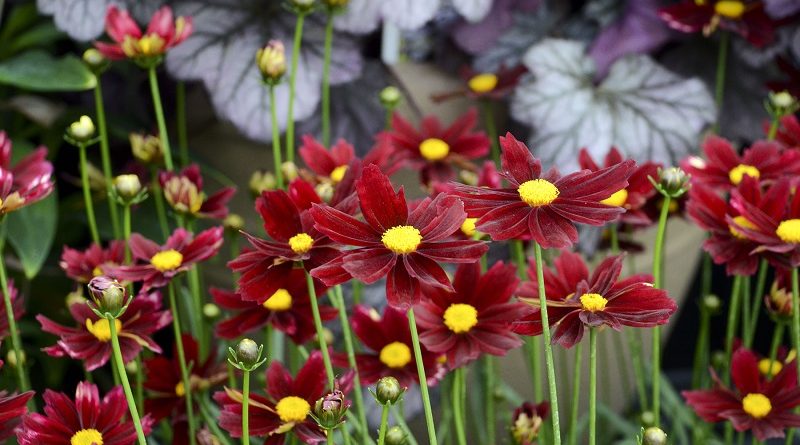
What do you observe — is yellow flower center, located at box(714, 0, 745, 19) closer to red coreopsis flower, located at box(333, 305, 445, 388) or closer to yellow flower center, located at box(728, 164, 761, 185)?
yellow flower center, located at box(728, 164, 761, 185)

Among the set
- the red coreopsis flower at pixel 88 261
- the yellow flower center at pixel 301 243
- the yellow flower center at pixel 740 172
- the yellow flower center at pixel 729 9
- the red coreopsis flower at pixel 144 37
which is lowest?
the red coreopsis flower at pixel 88 261

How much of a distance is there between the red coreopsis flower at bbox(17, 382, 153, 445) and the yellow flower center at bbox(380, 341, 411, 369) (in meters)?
0.11

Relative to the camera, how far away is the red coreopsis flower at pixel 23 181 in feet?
1.33

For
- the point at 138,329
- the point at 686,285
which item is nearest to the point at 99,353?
the point at 138,329

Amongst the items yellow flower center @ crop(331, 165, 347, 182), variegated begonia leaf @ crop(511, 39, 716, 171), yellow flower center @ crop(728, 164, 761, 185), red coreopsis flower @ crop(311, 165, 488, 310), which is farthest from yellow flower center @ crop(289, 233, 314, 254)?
variegated begonia leaf @ crop(511, 39, 716, 171)

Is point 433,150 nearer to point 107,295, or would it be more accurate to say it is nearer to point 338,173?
point 338,173

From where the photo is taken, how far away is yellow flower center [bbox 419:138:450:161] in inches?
23.3

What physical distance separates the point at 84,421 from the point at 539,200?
207 millimetres

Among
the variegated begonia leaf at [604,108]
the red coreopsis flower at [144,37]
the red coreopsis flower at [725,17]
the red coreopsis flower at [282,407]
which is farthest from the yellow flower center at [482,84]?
the red coreopsis flower at [282,407]

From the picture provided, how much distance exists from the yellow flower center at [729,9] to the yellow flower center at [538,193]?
1.43 ft

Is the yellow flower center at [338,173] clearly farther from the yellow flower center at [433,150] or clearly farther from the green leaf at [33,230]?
the green leaf at [33,230]

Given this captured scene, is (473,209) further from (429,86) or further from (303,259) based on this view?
(429,86)

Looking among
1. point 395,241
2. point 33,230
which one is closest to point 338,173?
point 395,241

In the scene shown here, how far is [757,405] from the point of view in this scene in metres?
0.44
